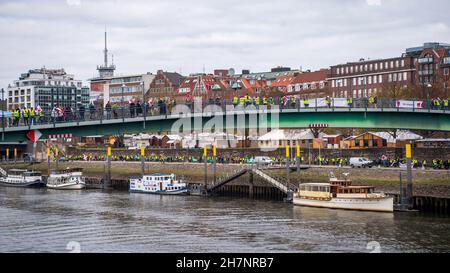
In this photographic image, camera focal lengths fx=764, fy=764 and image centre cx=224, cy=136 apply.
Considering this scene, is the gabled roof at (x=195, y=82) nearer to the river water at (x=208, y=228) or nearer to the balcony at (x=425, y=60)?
the balcony at (x=425, y=60)

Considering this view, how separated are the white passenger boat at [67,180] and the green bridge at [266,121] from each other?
24.8 meters

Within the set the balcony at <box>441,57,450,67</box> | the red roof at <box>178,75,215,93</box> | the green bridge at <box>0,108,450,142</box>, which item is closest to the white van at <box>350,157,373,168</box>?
the green bridge at <box>0,108,450,142</box>

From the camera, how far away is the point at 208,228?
55.5 metres

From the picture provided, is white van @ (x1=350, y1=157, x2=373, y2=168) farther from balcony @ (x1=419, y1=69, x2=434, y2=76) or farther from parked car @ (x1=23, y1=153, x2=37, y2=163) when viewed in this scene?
balcony @ (x1=419, y1=69, x2=434, y2=76)

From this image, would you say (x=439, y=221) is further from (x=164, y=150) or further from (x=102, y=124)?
(x=164, y=150)

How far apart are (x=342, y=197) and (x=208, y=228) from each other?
16.4 meters

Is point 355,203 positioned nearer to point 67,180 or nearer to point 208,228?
point 208,228

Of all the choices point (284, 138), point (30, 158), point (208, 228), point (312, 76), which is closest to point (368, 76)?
point (312, 76)

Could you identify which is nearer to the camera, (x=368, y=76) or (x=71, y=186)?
(x=71, y=186)

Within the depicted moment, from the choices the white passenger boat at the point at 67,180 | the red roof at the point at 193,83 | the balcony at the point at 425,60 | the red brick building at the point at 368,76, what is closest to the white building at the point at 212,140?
Answer: the white passenger boat at the point at 67,180

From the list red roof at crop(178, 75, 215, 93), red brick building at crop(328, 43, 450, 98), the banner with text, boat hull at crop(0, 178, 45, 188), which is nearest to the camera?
the banner with text

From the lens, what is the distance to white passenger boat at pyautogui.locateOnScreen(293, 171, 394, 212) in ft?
210

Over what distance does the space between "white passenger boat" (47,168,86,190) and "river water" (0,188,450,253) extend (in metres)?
20.7

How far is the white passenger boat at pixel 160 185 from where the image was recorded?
279 ft
